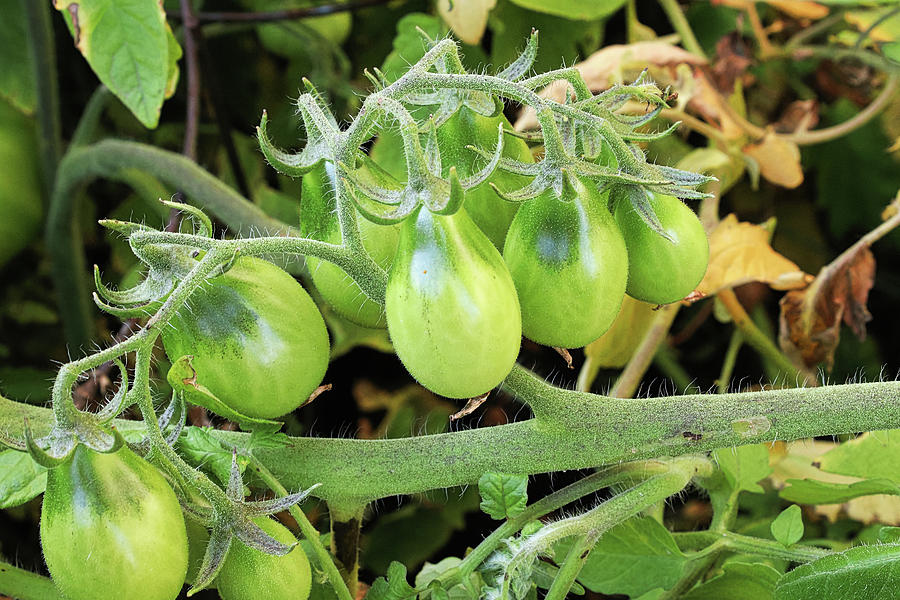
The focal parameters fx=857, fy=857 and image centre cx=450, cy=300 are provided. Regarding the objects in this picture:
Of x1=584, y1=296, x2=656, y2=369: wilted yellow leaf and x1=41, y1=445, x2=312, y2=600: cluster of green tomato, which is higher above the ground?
x1=41, y1=445, x2=312, y2=600: cluster of green tomato

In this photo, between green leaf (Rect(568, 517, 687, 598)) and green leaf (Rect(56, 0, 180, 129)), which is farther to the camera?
green leaf (Rect(56, 0, 180, 129))

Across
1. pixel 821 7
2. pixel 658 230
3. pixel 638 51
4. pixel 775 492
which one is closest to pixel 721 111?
pixel 638 51

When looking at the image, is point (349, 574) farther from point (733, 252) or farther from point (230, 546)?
point (733, 252)

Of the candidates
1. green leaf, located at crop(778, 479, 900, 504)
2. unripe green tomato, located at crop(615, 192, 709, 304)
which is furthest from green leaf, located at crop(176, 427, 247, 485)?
green leaf, located at crop(778, 479, 900, 504)

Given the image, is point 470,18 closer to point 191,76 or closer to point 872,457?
point 191,76

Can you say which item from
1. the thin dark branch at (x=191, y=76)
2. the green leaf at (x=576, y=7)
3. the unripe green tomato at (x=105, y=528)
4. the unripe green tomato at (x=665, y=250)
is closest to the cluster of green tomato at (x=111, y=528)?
the unripe green tomato at (x=105, y=528)

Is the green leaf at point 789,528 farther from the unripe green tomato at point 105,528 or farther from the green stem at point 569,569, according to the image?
the unripe green tomato at point 105,528

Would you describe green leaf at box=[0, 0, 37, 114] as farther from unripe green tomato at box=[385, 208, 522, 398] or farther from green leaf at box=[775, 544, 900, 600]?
green leaf at box=[775, 544, 900, 600]
